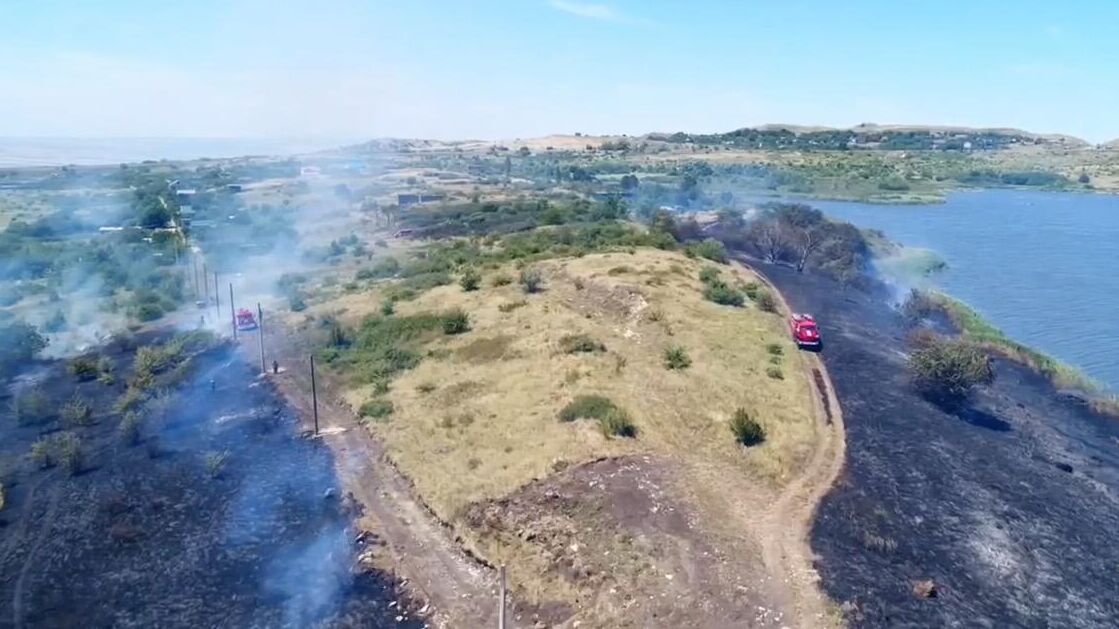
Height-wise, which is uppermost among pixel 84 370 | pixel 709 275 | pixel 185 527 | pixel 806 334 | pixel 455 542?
pixel 709 275

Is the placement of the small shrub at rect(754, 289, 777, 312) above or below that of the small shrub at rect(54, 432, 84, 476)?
above

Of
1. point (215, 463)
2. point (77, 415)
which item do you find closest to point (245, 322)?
point (77, 415)

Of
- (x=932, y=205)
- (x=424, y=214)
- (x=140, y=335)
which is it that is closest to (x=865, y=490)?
(x=140, y=335)

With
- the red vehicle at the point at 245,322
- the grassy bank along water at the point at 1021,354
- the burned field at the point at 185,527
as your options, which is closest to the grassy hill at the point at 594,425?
the burned field at the point at 185,527

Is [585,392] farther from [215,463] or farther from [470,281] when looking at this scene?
[470,281]

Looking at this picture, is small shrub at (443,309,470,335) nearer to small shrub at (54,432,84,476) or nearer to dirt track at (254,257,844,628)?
dirt track at (254,257,844,628)

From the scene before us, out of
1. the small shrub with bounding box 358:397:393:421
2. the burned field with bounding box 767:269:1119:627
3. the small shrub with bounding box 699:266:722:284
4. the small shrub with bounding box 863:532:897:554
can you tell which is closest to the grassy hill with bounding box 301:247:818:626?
the small shrub with bounding box 358:397:393:421
